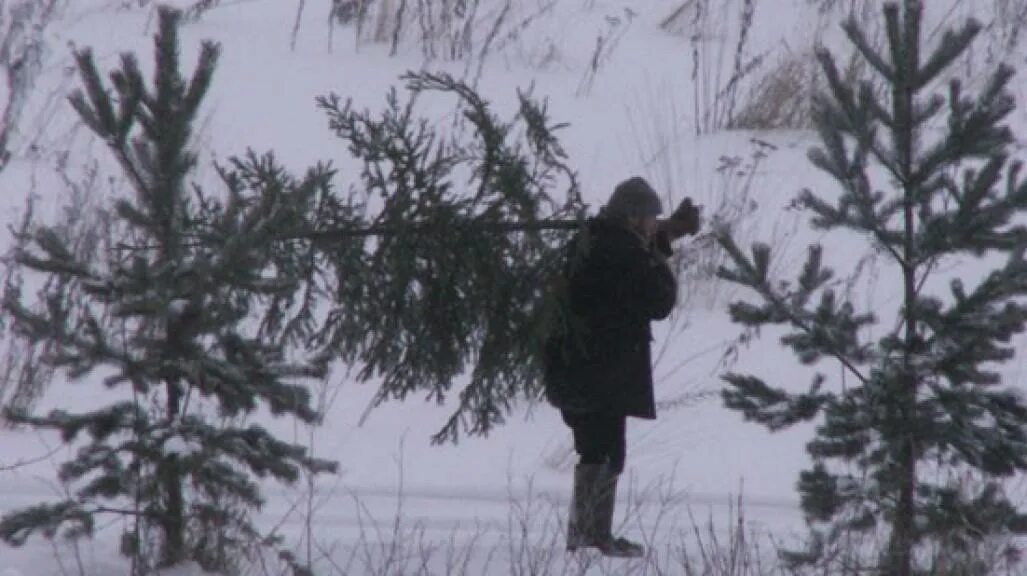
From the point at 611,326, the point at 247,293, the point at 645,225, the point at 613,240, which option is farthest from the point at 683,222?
the point at 247,293

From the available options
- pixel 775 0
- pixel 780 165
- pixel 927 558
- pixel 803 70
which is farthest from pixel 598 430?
pixel 775 0

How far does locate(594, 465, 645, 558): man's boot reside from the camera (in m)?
5.77

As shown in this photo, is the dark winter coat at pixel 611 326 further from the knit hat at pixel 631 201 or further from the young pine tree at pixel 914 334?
the young pine tree at pixel 914 334

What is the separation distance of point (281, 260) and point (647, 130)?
7.58 meters

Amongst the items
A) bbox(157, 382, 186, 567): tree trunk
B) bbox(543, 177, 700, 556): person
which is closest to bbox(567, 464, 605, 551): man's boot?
bbox(543, 177, 700, 556): person

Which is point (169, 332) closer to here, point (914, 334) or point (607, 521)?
point (607, 521)

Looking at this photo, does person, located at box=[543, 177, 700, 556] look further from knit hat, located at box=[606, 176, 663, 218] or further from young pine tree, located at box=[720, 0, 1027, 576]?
young pine tree, located at box=[720, 0, 1027, 576]

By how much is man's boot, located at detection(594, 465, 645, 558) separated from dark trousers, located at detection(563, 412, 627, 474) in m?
0.05

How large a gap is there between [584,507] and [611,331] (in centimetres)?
60

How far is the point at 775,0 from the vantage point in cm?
1514

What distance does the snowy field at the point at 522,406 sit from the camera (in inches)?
242

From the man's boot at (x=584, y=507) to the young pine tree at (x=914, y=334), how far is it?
2.32 ft

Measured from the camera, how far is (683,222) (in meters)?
5.93

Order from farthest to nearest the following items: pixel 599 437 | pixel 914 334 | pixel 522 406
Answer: pixel 522 406
pixel 599 437
pixel 914 334
